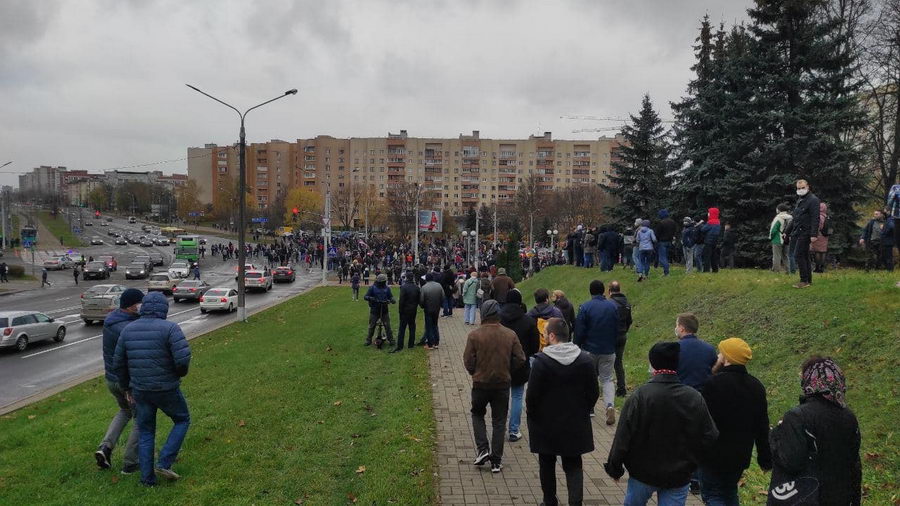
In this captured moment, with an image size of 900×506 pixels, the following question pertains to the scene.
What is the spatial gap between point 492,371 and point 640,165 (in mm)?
25642

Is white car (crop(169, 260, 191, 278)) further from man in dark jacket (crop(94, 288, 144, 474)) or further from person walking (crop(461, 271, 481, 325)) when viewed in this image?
man in dark jacket (crop(94, 288, 144, 474))

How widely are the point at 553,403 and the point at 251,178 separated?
134091mm

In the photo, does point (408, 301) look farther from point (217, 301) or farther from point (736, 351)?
point (217, 301)

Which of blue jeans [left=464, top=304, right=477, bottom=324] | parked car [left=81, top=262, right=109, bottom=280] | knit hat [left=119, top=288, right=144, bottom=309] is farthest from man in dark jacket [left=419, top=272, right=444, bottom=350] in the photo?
parked car [left=81, top=262, right=109, bottom=280]

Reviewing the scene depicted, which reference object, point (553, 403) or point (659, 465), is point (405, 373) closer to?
point (553, 403)

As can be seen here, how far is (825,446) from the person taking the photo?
10.4 ft

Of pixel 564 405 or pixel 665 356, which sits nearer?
pixel 665 356

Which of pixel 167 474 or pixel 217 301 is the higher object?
pixel 167 474

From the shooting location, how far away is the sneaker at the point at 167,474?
548cm

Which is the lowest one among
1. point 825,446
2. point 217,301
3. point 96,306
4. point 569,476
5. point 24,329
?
point 217,301

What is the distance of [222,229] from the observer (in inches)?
4641

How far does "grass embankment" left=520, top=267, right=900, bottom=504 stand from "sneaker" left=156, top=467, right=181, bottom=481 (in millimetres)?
5576

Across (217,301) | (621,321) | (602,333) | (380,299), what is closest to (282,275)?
(217,301)

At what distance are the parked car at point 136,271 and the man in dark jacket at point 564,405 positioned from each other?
47.6 metres
